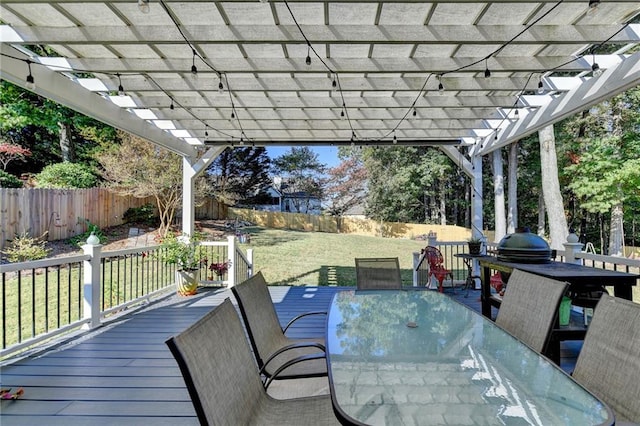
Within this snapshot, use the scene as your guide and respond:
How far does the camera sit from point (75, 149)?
13438mm

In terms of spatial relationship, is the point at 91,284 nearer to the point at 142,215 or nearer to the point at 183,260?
the point at 183,260

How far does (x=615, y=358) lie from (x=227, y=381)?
1.61 m

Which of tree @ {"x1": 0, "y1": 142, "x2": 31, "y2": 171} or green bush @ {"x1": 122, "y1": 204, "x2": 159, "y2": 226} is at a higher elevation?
tree @ {"x1": 0, "y1": 142, "x2": 31, "y2": 171}

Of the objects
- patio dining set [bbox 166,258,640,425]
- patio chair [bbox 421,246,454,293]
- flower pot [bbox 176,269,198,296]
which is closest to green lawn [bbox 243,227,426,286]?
patio chair [bbox 421,246,454,293]

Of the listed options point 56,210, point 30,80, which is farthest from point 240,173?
point 30,80

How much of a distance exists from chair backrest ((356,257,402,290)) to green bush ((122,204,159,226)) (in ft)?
37.5

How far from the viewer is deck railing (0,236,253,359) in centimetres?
337

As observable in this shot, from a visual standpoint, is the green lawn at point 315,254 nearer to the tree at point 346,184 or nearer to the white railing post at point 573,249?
the white railing post at point 573,249

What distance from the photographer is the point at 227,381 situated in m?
1.38

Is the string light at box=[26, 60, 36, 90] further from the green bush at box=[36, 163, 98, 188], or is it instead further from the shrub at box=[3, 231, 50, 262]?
the green bush at box=[36, 163, 98, 188]

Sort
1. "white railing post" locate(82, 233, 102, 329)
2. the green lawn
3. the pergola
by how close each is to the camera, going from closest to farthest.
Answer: the pergola
"white railing post" locate(82, 233, 102, 329)
the green lawn

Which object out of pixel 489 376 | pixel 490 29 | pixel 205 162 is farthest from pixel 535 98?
pixel 205 162

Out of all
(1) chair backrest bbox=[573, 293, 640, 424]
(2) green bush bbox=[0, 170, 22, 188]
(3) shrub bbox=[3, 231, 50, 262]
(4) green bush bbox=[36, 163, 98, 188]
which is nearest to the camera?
(1) chair backrest bbox=[573, 293, 640, 424]

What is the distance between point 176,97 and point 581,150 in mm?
14570
